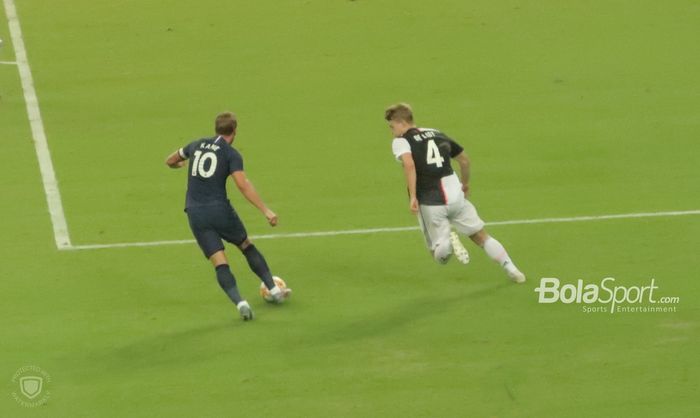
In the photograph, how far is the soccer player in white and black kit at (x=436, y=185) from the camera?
50.9 feet

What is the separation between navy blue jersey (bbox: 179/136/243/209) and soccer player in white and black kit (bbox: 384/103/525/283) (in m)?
1.74

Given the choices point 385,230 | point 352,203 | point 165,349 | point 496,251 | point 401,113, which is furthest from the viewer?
point 352,203

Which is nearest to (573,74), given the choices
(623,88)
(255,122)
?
(623,88)

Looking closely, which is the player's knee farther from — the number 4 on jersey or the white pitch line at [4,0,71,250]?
the white pitch line at [4,0,71,250]

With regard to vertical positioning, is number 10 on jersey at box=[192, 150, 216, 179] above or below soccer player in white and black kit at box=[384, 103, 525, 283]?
above

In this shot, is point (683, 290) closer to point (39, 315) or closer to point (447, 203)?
point (447, 203)

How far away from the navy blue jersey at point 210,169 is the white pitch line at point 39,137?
10.3ft

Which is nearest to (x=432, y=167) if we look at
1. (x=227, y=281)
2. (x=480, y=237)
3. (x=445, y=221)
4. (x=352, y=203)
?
(x=445, y=221)

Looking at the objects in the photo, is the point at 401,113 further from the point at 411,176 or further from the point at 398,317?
the point at 398,317

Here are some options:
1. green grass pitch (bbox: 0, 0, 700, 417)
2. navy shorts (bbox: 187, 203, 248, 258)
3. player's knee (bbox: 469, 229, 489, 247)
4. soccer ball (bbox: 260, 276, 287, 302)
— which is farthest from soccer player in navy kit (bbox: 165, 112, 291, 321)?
player's knee (bbox: 469, 229, 489, 247)

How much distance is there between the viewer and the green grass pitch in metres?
14.0

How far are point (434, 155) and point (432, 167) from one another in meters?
0.14

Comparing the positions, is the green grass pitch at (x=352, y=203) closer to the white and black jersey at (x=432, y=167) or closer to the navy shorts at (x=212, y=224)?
the navy shorts at (x=212, y=224)

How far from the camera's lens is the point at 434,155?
15.6 m
